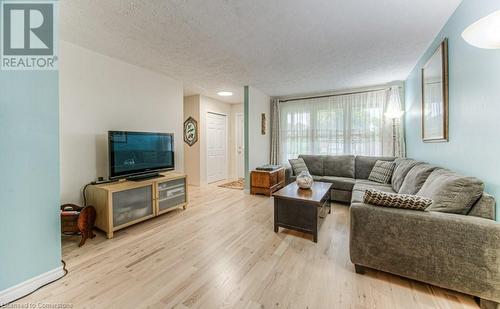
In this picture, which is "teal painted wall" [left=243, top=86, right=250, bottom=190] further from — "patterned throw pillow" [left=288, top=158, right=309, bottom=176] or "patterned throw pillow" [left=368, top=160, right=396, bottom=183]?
"patterned throw pillow" [left=368, top=160, right=396, bottom=183]

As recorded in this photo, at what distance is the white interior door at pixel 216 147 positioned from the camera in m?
5.41

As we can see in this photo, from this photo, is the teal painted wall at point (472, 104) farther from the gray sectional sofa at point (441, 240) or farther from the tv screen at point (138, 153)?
the tv screen at point (138, 153)

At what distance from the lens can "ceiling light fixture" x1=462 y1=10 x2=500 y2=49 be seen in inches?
40.0

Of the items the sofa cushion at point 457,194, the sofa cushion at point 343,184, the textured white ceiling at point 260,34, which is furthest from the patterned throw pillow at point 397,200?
the sofa cushion at point 343,184

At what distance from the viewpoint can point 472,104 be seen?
5.57ft

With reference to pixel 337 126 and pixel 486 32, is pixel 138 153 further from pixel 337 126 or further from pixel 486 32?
pixel 337 126

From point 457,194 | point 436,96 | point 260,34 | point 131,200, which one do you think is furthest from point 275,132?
point 457,194

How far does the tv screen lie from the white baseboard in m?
1.13

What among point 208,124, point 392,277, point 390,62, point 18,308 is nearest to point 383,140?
point 390,62

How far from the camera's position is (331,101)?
472cm

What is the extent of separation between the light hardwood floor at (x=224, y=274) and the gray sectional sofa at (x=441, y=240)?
16 cm

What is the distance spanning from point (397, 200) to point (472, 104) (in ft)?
3.64

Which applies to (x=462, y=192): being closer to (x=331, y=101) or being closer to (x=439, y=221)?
(x=439, y=221)

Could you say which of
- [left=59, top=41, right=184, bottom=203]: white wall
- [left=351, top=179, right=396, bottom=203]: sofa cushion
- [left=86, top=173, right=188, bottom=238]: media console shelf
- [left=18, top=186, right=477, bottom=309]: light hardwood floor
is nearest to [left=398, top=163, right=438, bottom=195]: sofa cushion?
[left=351, top=179, right=396, bottom=203]: sofa cushion
